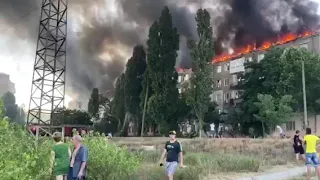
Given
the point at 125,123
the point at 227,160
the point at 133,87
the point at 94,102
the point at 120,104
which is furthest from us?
the point at 94,102

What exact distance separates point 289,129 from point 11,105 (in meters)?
35.0

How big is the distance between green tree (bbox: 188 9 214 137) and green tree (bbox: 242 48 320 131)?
6.29 m

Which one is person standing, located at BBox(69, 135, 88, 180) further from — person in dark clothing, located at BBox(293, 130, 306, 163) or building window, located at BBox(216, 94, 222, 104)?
building window, located at BBox(216, 94, 222, 104)

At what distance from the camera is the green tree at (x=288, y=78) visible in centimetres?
4544

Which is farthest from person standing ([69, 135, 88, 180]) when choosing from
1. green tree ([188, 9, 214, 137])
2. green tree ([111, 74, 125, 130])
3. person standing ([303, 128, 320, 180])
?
green tree ([111, 74, 125, 130])

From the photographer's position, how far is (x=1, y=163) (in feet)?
16.8

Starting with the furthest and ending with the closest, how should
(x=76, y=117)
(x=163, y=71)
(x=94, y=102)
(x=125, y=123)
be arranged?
(x=94, y=102), (x=76, y=117), (x=125, y=123), (x=163, y=71)

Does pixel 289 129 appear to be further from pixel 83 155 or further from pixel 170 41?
Result: pixel 83 155

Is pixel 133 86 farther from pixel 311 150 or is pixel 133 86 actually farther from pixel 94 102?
pixel 311 150

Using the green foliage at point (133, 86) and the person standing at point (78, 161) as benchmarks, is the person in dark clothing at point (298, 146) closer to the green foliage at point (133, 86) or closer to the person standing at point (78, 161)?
the person standing at point (78, 161)

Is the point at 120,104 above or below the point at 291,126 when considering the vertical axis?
above

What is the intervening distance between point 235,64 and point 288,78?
22.5m

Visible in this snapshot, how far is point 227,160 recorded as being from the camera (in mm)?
17312

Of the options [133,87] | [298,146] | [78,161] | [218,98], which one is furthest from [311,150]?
[218,98]
